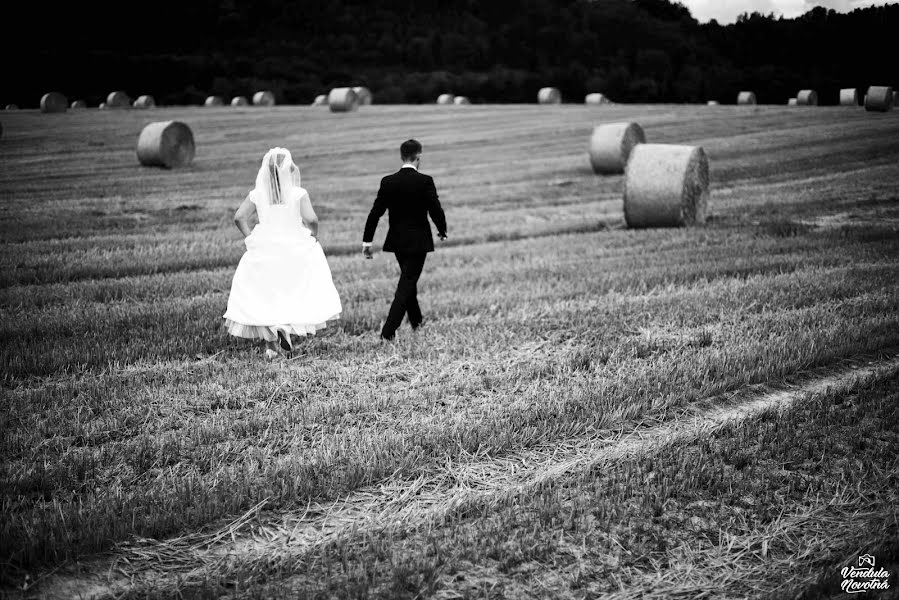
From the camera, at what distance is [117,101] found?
5181 cm

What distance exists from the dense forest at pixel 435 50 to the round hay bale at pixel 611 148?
29717mm

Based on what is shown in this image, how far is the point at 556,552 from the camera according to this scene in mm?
3811

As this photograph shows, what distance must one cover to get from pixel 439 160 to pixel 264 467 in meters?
23.6

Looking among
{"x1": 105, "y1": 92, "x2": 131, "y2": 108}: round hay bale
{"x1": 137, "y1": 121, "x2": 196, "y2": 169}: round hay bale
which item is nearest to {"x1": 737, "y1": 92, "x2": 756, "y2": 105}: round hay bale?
{"x1": 137, "y1": 121, "x2": 196, "y2": 169}: round hay bale

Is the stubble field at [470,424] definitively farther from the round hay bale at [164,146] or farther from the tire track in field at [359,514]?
the round hay bale at [164,146]

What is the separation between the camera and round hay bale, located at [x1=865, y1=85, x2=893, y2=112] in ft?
119

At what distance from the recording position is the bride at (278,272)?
701cm

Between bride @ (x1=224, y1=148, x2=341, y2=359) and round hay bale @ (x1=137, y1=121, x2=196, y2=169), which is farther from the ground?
round hay bale @ (x1=137, y1=121, x2=196, y2=169)

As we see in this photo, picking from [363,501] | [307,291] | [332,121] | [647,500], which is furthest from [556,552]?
[332,121]

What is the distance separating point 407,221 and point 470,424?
9.73ft

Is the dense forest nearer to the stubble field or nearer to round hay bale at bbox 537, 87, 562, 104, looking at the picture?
round hay bale at bbox 537, 87, 562, 104

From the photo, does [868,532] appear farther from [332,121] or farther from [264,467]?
[332,121]

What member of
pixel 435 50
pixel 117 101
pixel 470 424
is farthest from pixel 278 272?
pixel 435 50

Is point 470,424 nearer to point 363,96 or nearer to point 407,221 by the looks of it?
point 407,221
